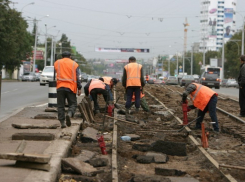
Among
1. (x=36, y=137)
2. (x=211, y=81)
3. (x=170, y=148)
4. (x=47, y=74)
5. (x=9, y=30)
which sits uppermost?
(x=9, y=30)

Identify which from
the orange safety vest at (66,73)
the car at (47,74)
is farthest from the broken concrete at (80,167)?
the car at (47,74)

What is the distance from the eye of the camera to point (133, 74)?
48.7 feet

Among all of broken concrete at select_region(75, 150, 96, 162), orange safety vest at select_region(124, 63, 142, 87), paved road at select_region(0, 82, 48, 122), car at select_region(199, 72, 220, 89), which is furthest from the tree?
broken concrete at select_region(75, 150, 96, 162)

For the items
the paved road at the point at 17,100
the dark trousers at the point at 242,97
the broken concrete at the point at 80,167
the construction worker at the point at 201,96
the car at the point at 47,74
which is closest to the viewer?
the broken concrete at the point at 80,167

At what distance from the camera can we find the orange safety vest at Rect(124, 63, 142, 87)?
48.5ft

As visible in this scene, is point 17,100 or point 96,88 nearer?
point 96,88

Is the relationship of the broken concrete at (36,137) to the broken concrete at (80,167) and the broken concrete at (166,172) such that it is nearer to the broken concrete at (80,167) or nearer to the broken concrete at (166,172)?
the broken concrete at (80,167)

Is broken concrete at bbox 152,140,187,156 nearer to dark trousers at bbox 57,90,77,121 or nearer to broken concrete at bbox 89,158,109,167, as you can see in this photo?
broken concrete at bbox 89,158,109,167

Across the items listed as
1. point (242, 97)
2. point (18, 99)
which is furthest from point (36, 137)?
point (18, 99)

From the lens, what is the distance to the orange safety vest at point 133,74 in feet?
48.5

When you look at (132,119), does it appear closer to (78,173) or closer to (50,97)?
(50,97)

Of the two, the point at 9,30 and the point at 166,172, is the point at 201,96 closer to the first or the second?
the point at 166,172

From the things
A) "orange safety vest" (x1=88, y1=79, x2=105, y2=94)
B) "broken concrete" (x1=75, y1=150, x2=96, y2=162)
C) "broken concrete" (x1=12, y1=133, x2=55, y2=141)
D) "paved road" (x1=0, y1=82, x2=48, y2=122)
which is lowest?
"paved road" (x1=0, y1=82, x2=48, y2=122)

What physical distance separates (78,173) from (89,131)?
400 centimetres
